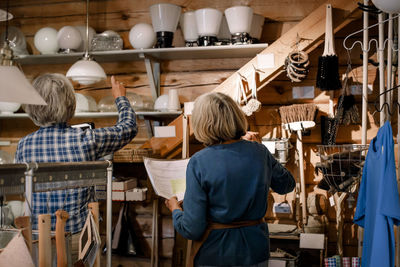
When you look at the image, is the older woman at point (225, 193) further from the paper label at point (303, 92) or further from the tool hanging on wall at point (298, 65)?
the paper label at point (303, 92)

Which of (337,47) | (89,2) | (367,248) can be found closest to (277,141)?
(337,47)

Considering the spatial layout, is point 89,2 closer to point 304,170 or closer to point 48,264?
point 304,170

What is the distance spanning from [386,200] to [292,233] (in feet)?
3.35

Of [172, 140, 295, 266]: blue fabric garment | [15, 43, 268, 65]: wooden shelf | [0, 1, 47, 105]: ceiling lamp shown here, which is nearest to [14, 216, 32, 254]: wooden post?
[0, 1, 47, 105]: ceiling lamp

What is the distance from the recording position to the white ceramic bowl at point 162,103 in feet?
10.2

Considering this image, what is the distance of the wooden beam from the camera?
277 cm

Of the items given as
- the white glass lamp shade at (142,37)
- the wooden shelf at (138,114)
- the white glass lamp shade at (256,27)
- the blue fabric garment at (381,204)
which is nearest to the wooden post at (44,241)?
the blue fabric garment at (381,204)

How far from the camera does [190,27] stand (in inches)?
121

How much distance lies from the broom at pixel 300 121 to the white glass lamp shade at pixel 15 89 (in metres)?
1.90

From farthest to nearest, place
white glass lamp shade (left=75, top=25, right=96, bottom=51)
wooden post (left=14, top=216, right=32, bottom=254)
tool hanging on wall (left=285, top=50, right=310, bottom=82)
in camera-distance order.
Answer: white glass lamp shade (left=75, top=25, right=96, bottom=51) < tool hanging on wall (left=285, top=50, right=310, bottom=82) < wooden post (left=14, top=216, right=32, bottom=254)

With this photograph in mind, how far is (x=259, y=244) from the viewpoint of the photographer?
1.76 metres

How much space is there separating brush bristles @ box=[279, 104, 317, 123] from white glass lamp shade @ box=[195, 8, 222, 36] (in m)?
0.70

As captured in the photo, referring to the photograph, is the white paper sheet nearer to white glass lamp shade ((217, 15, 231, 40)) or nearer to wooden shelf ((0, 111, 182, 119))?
wooden shelf ((0, 111, 182, 119))

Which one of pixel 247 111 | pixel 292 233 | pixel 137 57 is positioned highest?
pixel 137 57
